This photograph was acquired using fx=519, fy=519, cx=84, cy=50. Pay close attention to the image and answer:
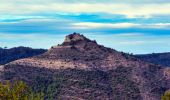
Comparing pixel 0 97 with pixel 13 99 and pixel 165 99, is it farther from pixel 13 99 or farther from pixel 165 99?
pixel 165 99

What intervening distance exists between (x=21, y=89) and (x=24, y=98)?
6.24 ft

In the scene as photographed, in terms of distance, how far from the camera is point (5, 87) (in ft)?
289

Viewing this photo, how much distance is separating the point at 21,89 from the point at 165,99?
29.4m

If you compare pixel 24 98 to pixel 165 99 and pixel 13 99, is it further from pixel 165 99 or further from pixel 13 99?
pixel 165 99

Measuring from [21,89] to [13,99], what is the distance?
2.26m

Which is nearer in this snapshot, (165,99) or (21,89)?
(21,89)

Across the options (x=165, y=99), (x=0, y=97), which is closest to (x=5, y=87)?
(x=0, y=97)

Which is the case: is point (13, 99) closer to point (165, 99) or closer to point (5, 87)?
point (5, 87)

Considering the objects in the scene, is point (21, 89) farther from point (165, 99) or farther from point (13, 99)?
point (165, 99)

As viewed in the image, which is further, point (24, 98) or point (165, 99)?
point (165, 99)

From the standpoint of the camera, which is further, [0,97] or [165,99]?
[165,99]

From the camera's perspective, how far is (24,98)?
8850 centimetres

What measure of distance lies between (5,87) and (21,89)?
2.82 meters

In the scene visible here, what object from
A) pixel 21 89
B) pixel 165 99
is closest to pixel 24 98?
pixel 21 89
